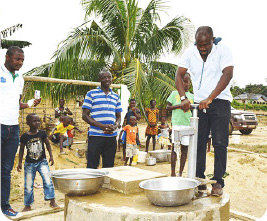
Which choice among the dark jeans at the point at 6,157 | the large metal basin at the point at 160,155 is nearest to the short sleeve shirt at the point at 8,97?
the dark jeans at the point at 6,157

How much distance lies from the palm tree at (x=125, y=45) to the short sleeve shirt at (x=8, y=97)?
5274 millimetres

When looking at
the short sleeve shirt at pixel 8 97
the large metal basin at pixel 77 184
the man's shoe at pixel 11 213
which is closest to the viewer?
the large metal basin at pixel 77 184

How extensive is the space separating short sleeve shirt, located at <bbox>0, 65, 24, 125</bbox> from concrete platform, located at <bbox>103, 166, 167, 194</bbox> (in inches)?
49.5

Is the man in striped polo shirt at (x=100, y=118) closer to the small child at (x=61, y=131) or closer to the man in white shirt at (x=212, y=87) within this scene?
the man in white shirt at (x=212, y=87)

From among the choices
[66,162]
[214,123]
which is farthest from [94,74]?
[214,123]

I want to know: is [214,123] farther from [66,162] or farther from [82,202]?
[66,162]

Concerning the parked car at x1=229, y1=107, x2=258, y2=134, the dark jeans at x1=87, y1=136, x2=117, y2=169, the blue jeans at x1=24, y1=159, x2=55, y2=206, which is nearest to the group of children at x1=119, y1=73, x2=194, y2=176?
the dark jeans at x1=87, y1=136, x2=117, y2=169

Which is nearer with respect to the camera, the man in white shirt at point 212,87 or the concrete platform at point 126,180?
the man in white shirt at point 212,87

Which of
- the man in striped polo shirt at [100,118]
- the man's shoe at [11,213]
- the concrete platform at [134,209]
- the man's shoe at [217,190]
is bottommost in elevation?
the man's shoe at [11,213]

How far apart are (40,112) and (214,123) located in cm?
1236

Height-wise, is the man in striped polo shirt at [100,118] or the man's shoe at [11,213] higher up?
the man in striped polo shirt at [100,118]

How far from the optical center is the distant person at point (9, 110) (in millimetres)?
3422

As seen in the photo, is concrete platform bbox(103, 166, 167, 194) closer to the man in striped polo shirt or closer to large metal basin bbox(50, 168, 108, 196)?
large metal basin bbox(50, 168, 108, 196)

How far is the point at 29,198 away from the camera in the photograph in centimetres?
420
